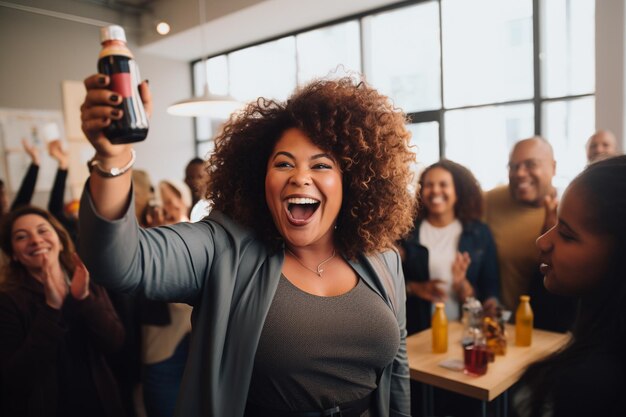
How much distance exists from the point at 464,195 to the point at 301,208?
1.56m

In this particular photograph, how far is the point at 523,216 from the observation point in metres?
2.47

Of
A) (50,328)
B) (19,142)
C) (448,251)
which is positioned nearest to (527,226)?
(448,251)

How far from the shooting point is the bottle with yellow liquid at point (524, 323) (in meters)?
2.16

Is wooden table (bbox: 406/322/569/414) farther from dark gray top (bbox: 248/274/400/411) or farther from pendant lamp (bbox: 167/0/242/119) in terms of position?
pendant lamp (bbox: 167/0/242/119)

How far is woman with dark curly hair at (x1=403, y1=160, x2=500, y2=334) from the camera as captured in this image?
7.87 ft

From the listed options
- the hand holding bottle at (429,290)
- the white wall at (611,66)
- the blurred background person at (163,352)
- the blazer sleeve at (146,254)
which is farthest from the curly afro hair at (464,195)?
the white wall at (611,66)

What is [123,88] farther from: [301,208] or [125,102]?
[301,208]

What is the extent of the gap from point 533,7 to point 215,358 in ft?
15.5

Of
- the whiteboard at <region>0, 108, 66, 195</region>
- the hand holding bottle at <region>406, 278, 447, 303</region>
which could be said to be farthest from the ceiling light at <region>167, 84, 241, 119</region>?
the whiteboard at <region>0, 108, 66, 195</region>

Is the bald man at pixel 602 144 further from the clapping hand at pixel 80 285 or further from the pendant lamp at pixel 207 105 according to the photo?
the clapping hand at pixel 80 285

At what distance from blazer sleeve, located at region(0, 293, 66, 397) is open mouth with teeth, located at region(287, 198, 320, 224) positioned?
110 cm

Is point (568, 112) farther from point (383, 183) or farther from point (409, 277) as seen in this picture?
point (383, 183)

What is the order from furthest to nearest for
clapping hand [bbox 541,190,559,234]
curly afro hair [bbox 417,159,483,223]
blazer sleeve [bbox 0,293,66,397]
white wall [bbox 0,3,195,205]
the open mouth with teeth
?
white wall [bbox 0,3,195,205]
curly afro hair [bbox 417,159,483,223]
clapping hand [bbox 541,190,559,234]
blazer sleeve [bbox 0,293,66,397]
the open mouth with teeth

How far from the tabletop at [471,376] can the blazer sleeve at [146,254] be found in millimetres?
1224
